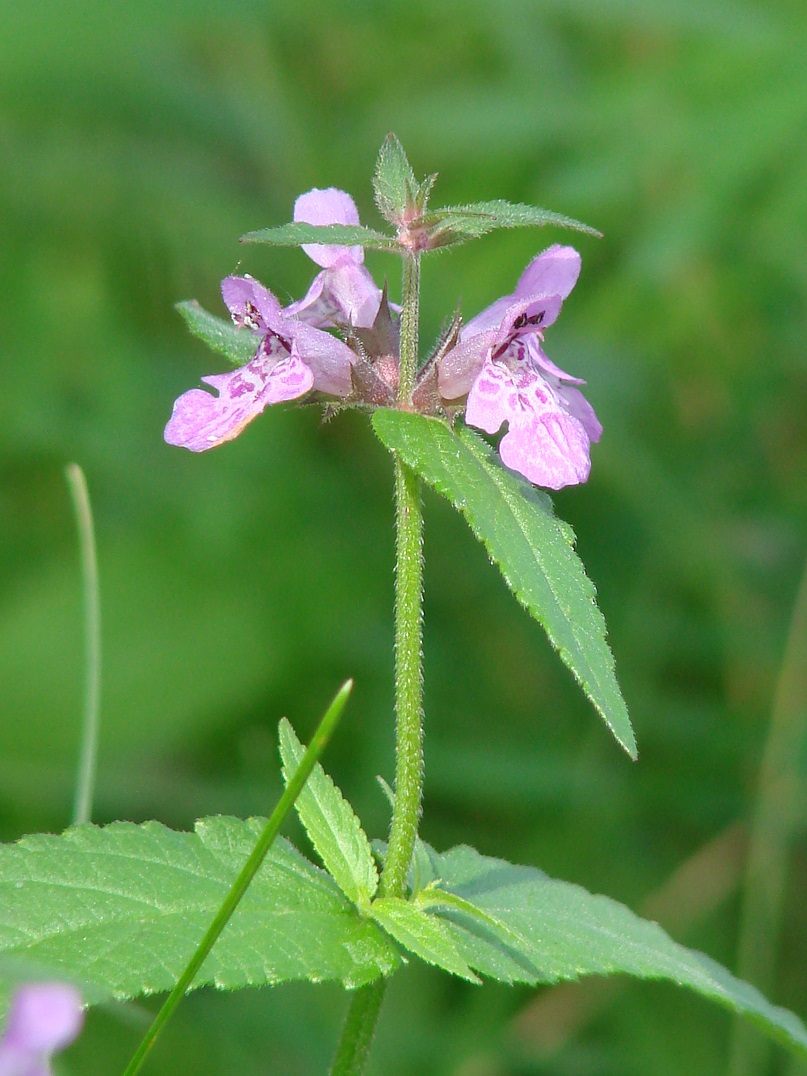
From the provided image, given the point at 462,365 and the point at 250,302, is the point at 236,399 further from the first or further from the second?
the point at 462,365

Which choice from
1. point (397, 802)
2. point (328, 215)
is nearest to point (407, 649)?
point (397, 802)

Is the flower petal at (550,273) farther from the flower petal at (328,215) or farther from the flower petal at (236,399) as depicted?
the flower petal at (236,399)

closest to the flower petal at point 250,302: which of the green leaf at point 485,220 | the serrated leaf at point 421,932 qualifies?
the green leaf at point 485,220

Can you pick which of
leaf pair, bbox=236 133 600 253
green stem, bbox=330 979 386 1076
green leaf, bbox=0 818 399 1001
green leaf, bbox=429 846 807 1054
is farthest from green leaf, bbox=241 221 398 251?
green stem, bbox=330 979 386 1076

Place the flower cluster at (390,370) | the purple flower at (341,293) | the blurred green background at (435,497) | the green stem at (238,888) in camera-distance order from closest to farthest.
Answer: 1. the green stem at (238,888)
2. the flower cluster at (390,370)
3. the purple flower at (341,293)
4. the blurred green background at (435,497)

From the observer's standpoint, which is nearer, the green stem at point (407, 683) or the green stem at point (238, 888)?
the green stem at point (238, 888)

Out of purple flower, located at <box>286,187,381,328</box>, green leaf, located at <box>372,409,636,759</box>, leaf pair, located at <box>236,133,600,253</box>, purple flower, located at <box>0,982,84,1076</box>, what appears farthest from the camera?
purple flower, located at <box>286,187,381,328</box>

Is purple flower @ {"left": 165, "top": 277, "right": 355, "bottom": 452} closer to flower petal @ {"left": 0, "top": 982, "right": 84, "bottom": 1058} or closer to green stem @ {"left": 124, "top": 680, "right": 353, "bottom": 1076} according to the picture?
green stem @ {"left": 124, "top": 680, "right": 353, "bottom": 1076}

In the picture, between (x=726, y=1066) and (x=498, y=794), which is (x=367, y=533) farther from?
(x=726, y=1066)
